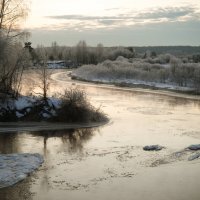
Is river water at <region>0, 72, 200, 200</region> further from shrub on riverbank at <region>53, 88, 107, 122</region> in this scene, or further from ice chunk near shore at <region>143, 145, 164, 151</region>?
shrub on riverbank at <region>53, 88, 107, 122</region>

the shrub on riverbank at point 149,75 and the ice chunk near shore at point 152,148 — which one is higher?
the shrub on riverbank at point 149,75

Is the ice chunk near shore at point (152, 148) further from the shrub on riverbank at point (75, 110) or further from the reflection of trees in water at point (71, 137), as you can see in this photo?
the shrub on riverbank at point (75, 110)

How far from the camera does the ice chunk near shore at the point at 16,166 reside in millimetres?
19587

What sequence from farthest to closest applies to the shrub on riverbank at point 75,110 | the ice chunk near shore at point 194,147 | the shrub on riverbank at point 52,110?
the shrub on riverbank at point 75,110 → the shrub on riverbank at point 52,110 → the ice chunk near shore at point 194,147

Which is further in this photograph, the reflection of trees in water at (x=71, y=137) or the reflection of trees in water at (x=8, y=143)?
the reflection of trees in water at (x=71, y=137)

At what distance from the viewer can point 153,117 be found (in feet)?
118

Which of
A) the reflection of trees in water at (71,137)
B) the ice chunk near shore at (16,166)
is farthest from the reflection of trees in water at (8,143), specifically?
the ice chunk near shore at (16,166)

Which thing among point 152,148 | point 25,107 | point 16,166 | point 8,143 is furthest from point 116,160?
point 25,107

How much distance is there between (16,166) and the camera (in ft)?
70.5

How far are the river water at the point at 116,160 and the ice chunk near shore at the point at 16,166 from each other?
40 centimetres

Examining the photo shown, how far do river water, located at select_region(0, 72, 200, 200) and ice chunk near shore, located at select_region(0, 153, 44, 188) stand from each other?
405mm

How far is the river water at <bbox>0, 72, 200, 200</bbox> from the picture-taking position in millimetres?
18250

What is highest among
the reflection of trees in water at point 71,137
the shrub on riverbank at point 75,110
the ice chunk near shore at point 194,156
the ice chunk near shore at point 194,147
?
the shrub on riverbank at point 75,110

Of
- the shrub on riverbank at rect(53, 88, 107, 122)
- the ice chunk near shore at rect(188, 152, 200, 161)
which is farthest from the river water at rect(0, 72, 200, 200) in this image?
the shrub on riverbank at rect(53, 88, 107, 122)
